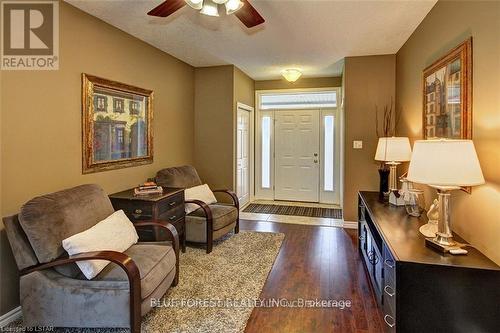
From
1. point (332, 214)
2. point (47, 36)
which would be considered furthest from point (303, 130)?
point (47, 36)

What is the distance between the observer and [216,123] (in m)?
4.96

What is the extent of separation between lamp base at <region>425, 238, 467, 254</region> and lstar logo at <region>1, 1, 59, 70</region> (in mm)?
3137

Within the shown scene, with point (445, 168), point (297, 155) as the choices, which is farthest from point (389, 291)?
point (297, 155)

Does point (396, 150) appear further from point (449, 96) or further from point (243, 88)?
point (243, 88)

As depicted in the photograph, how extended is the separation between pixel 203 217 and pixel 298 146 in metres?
3.19

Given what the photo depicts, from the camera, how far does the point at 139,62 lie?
11.9 feet

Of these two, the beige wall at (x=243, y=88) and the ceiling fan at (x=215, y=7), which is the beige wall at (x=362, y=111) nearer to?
the beige wall at (x=243, y=88)

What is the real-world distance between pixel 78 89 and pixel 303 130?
13.9 ft

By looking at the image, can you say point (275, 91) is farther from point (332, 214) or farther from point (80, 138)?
point (80, 138)

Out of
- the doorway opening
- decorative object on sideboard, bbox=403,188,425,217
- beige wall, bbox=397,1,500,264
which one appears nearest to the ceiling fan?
beige wall, bbox=397,1,500,264

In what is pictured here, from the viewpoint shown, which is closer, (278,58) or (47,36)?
(47,36)

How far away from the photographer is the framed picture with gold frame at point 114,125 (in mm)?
2891

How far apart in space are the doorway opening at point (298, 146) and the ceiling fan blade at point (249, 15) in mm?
3663

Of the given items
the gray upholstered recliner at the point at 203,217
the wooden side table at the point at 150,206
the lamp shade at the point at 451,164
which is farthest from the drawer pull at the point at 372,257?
the wooden side table at the point at 150,206
